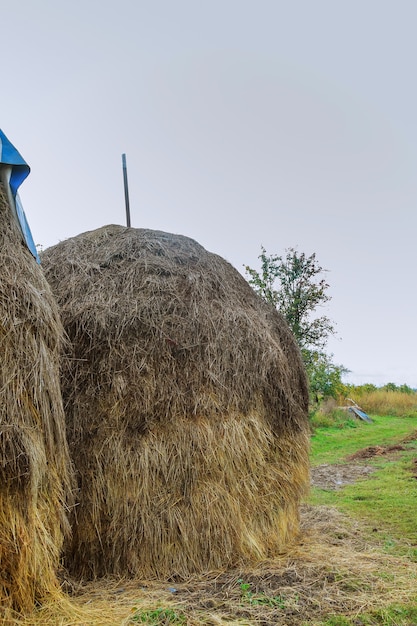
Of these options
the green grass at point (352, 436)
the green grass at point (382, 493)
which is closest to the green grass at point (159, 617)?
the green grass at point (382, 493)

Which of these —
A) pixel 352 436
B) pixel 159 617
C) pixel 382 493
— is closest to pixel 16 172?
pixel 159 617

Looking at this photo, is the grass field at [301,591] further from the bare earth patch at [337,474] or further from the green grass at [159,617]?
the bare earth patch at [337,474]

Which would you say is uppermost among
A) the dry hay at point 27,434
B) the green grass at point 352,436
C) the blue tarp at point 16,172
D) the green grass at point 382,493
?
the blue tarp at point 16,172

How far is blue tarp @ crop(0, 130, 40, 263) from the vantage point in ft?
13.5

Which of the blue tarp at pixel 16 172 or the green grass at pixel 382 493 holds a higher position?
the blue tarp at pixel 16 172

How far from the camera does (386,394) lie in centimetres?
2512

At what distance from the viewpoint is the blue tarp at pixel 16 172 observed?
411 cm

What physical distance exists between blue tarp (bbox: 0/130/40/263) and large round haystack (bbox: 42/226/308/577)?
3.24ft

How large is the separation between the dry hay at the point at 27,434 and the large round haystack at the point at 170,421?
0.64 m

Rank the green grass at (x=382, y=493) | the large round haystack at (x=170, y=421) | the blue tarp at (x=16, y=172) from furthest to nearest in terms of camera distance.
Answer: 1. the green grass at (x=382, y=493)
2. the large round haystack at (x=170, y=421)
3. the blue tarp at (x=16, y=172)

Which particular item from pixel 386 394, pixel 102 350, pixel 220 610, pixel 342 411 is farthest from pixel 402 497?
pixel 386 394

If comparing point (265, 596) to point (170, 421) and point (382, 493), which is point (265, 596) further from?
point (382, 493)

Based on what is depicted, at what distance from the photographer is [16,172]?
13.9 feet

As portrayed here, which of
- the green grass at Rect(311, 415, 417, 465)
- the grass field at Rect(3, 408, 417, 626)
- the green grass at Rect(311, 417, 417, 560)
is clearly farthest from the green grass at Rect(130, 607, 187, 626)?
the green grass at Rect(311, 415, 417, 465)
